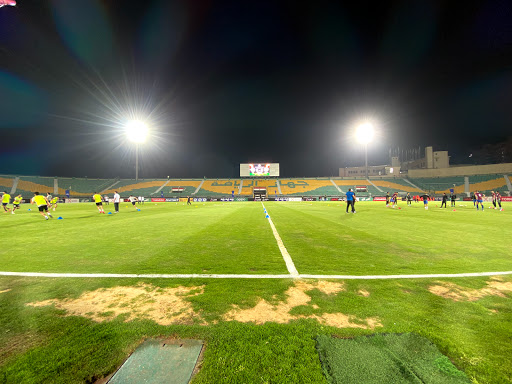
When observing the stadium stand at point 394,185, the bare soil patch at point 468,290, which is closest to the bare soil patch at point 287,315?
the bare soil patch at point 468,290

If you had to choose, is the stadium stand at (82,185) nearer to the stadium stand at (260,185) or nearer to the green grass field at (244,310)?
the stadium stand at (260,185)

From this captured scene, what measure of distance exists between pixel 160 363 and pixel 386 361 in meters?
1.80

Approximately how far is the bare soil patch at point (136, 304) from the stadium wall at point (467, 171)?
6789cm

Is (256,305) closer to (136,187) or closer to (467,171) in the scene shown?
(136,187)

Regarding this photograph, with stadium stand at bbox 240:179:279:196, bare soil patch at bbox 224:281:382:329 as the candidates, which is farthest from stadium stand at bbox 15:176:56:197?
bare soil patch at bbox 224:281:382:329

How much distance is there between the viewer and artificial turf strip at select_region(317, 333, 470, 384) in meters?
1.50

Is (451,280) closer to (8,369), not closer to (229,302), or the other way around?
(229,302)

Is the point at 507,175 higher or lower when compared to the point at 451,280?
→ higher

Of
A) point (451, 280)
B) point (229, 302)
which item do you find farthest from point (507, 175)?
point (229, 302)

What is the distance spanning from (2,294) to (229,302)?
321cm

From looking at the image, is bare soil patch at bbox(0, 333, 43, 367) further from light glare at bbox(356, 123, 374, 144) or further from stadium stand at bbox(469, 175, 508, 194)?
stadium stand at bbox(469, 175, 508, 194)

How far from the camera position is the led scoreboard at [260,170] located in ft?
186

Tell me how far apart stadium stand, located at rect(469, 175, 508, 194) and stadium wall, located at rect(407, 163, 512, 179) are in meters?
2.76

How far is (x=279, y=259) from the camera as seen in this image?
4.43m
